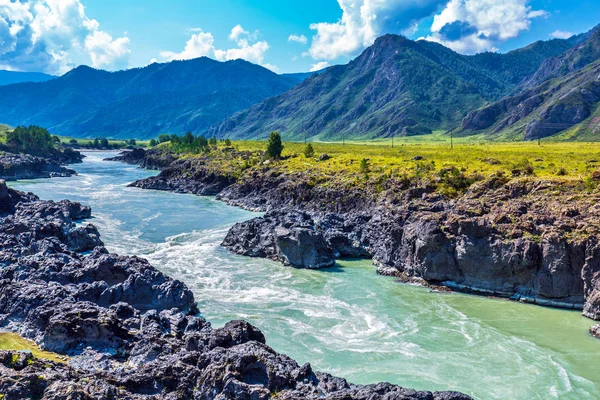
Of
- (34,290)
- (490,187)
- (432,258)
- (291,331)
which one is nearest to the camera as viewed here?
(34,290)

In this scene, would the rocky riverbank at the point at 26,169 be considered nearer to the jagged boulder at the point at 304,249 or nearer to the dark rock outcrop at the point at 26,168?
the dark rock outcrop at the point at 26,168

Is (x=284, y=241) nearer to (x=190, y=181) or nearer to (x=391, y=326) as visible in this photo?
(x=391, y=326)

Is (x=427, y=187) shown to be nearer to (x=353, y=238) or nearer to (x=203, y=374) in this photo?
(x=353, y=238)

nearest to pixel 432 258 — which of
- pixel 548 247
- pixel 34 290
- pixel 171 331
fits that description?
pixel 548 247

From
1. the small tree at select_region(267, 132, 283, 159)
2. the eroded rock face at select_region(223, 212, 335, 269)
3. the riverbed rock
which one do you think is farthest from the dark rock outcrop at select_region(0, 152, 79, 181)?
the riverbed rock

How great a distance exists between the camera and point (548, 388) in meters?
30.4

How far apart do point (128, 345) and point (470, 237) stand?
35.4 meters

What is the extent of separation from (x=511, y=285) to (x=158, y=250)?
43381mm

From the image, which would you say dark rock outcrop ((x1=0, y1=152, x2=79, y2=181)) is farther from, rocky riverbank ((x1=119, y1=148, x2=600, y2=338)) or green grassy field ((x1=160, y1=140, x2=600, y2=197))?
rocky riverbank ((x1=119, y1=148, x2=600, y2=338))

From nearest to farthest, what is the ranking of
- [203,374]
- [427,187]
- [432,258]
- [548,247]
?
[203,374], [548,247], [432,258], [427,187]

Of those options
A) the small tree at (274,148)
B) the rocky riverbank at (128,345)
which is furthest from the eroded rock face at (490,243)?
the small tree at (274,148)

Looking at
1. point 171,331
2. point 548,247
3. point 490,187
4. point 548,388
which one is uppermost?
point 490,187

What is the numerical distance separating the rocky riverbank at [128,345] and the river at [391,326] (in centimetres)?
704

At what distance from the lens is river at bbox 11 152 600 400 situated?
31.7 m
